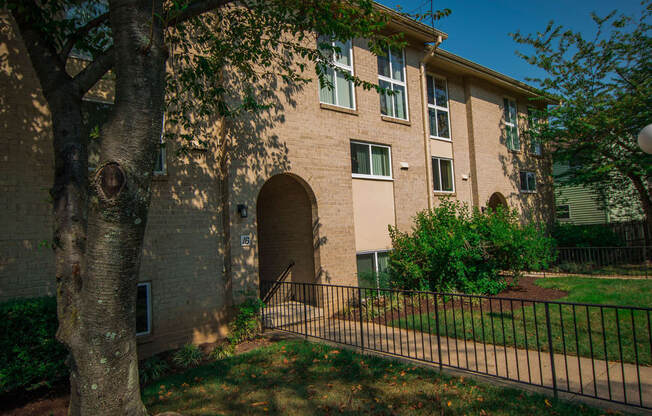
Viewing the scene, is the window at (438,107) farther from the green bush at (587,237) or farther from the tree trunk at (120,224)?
the tree trunk at (120,224)

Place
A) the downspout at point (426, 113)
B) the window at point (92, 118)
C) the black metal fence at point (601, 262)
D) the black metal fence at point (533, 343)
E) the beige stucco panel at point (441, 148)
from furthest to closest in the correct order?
the black metal fence at point (601, 262)
the beige stucco panel at point (441, 148)
the downspout at point (426, 113)
the window at point (92, 118)
the black metal fence at point (533, 343)

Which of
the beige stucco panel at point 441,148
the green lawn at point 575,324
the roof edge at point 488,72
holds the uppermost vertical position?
the roof edge at point 488,72

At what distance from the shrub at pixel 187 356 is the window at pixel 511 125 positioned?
51.2ft

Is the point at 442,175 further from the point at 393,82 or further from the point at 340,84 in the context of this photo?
the point at 340,84

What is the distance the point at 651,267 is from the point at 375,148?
→ 38.4 feet

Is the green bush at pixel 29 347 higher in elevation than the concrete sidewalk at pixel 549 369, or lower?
higher

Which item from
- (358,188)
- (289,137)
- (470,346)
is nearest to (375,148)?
(358,188)

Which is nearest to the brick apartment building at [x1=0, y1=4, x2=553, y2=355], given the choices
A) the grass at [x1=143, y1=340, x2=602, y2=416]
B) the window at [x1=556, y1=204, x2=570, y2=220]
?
the grass at [x1=143, y1=340, x2=602, y2=416]

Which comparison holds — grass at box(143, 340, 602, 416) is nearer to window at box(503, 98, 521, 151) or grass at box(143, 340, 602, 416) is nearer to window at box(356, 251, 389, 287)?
window at box(356, 251, 389, 287)

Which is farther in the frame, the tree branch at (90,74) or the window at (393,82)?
the window at (393,82)

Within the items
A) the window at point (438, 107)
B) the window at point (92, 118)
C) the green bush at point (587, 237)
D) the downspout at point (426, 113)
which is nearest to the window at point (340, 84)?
the downspout at point (426, 113)

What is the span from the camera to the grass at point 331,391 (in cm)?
449

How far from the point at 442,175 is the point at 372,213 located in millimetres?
4438

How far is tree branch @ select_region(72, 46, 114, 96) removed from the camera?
4715 mm
